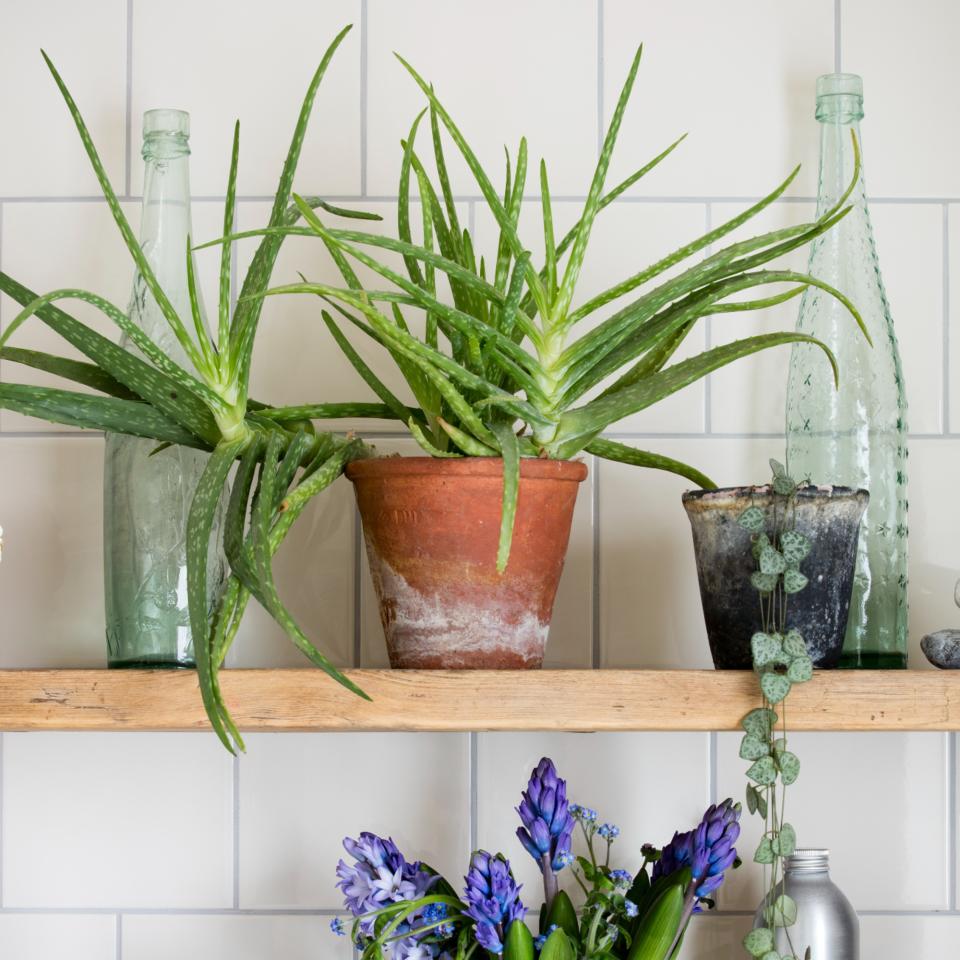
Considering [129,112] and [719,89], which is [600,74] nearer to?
[719,89]

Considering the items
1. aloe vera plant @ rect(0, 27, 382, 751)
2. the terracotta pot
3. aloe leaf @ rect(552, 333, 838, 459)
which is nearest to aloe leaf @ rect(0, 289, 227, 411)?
aloe vera plant @ rect(0, 27, 382, 751)

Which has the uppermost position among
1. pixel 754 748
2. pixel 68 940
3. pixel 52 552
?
pixel 52 552

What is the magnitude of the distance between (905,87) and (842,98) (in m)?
0.12

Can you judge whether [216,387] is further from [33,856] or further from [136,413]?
[33,856]

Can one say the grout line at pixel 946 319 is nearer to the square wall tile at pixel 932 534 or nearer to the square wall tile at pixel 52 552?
the square wall tile at pixel 932 534

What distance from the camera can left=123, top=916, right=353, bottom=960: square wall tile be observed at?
3.00 ft

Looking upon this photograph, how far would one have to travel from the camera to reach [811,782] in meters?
0.92

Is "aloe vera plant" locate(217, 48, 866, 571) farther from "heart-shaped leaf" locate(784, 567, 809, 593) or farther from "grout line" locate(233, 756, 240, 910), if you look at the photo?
"grout line" locate(233, 756, 240, 910)

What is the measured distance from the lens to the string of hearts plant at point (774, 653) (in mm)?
689

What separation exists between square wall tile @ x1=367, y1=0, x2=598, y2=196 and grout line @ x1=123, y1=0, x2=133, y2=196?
198 mm

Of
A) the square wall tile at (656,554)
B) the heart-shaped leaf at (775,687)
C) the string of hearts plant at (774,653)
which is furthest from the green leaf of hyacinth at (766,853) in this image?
the square wall tile at (656,554)

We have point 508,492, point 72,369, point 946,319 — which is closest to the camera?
point 508,492

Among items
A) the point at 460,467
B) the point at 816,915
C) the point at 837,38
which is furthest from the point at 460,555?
the point at 837,38

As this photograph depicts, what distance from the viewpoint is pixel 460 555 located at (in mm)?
701
